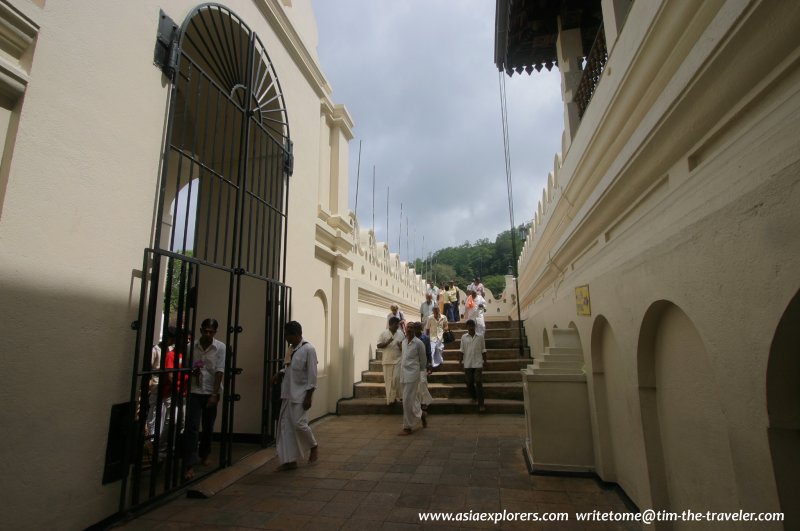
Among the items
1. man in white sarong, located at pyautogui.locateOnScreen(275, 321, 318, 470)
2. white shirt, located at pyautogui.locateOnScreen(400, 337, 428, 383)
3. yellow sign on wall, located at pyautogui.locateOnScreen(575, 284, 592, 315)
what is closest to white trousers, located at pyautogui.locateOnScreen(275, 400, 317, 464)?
man in white sarong, located at pyautogui.locateOnScreen(275, 321, 318, 470)

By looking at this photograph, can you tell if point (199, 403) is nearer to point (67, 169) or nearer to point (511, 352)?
point (67, 169)

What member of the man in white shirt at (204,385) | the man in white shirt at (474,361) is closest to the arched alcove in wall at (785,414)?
the man in white shirt at (204,385)

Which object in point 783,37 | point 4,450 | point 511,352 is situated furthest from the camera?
point 511,352

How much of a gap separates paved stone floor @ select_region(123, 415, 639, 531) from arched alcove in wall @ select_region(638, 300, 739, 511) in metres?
0.71

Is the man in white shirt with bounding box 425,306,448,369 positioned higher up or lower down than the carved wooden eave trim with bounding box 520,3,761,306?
lower down

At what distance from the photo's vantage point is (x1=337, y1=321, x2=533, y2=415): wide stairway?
24.5 ft

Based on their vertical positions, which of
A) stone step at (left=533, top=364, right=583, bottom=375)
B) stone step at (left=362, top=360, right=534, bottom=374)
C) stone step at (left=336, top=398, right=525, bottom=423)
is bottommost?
stone step at (left=336, top=398, right=525, bottom=423)

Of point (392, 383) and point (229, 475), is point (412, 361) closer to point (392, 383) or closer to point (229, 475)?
point (392, 383)

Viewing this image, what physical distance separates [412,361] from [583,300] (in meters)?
2.93

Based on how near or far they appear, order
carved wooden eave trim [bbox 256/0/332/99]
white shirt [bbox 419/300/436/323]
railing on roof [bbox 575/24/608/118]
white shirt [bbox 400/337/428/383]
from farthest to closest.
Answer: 1. white shirt [bbox 419/300/436/323]
2. white shirt [bbox 400/337/428/383]
3. carved wooden eave trim [bbox 256/0/332/99]
4. railing on roof [bbox 575/24/608/118]

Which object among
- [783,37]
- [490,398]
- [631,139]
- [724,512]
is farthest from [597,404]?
[490,398]

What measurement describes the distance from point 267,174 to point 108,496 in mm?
4435

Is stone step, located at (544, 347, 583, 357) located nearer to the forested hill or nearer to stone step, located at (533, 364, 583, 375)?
stone step, located at (533, 364, 583, 375)

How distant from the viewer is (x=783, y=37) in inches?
59.9
